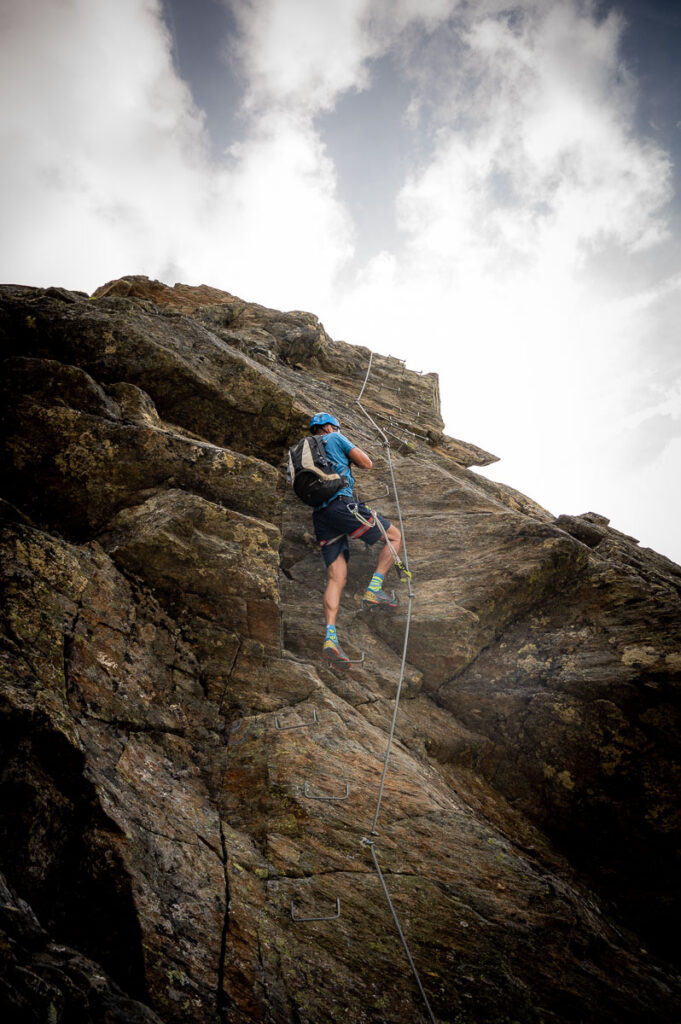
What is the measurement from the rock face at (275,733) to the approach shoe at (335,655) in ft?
0.54

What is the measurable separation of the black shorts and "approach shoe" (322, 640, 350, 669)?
137 cm

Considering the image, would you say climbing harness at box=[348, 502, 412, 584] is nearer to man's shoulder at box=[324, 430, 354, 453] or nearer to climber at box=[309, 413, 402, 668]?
climber at box=[309, 413, 402, 668]

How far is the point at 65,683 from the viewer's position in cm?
435

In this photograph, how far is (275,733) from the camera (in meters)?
5.37

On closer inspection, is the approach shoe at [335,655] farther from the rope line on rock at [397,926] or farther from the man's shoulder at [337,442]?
the man's shoulder at [337,442]

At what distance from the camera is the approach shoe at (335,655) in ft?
21.5

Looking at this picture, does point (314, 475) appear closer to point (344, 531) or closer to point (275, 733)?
point (344, 531)

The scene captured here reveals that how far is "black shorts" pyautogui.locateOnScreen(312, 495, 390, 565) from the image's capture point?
24.4ft

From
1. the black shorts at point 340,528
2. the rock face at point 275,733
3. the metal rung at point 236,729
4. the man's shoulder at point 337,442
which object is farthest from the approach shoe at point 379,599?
the metal rung at point 236,729

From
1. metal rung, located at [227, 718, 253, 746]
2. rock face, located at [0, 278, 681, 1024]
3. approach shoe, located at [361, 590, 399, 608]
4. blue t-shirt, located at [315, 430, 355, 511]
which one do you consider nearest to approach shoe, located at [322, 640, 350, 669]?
rock face, located at [0, 278, 681, 1024]

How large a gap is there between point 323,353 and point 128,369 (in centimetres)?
639

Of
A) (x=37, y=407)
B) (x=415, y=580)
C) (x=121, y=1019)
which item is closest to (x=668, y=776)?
(x=415, y=580)

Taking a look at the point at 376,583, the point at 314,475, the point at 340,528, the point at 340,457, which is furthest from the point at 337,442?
the point at 376,583

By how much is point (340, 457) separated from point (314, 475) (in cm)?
72
